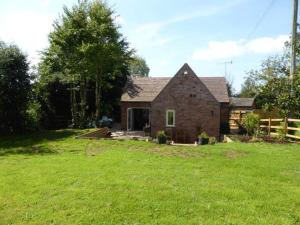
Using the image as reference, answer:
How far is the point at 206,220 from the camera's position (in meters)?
6.21

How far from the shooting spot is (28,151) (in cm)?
1597

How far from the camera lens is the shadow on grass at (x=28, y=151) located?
15359 millimetres

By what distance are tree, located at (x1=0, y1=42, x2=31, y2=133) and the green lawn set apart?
1003 centimetres

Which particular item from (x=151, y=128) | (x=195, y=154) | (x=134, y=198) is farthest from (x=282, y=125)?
(x=134, y=198)

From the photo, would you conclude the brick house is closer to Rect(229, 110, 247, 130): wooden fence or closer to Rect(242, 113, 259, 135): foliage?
Rect(229, 110, 247, 130): wooden fence

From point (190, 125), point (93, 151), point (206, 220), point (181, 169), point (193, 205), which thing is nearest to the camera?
point (206, 220)

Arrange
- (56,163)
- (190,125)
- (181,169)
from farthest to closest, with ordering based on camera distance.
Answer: (190,125) → (56,163) → (181,169)

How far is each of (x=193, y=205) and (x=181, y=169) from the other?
3.52m

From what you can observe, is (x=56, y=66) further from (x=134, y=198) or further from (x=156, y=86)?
(x=134, y=198)

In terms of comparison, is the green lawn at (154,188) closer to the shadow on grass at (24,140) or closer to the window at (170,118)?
the shadow on grass at (24,140)

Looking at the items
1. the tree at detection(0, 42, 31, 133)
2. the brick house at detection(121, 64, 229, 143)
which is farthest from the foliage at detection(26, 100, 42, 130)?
the brick house at detection(121, 64, 229, 143)

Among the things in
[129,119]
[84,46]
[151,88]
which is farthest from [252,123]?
[84,46]

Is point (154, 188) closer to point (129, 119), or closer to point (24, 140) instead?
point (24, 140)

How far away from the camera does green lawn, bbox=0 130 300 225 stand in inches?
255
